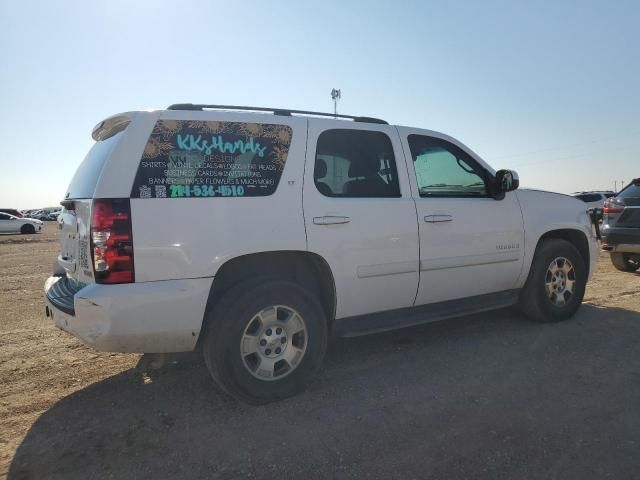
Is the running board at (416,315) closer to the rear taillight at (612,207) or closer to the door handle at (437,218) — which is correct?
the door handle at (437,218)

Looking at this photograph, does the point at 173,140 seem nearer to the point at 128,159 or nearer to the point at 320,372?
the point at 128,159

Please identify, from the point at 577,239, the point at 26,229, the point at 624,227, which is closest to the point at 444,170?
the point at 577,239

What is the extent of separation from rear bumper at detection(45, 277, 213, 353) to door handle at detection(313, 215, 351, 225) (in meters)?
0.88

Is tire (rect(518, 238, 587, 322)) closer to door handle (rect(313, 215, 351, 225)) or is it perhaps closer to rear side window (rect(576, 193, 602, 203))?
door handle (rect(313, 215, 351, 225))

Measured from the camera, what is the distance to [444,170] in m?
4.20

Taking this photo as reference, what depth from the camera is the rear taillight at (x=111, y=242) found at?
273 cm

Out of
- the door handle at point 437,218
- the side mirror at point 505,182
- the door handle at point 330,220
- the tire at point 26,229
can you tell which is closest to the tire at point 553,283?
the side mirror at point 505,182

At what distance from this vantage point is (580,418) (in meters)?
2.88

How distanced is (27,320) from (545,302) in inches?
236

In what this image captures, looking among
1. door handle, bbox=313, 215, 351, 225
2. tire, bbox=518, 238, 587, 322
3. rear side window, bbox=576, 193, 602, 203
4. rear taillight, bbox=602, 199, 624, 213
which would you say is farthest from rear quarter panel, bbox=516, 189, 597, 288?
rear side window, bbox=576, 193, 602, 203

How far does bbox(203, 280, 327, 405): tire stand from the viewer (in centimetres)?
301

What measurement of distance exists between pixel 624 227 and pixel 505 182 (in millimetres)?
4668

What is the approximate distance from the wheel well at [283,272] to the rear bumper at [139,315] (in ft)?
0.62

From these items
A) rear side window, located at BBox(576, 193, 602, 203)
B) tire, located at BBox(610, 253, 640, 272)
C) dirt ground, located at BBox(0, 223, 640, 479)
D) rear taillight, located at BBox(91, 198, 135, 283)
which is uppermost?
rear side window, located at BBox(576, 193, 602, 203)
